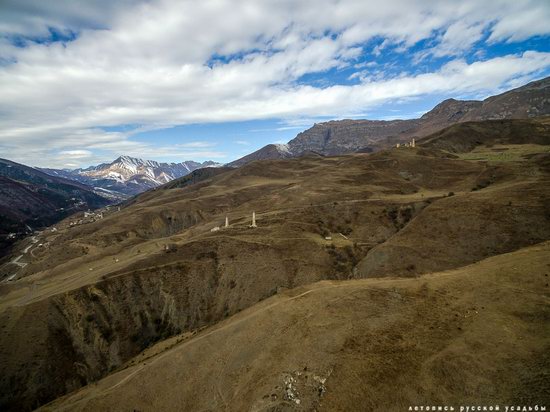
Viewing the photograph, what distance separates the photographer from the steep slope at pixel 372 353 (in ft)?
76.1

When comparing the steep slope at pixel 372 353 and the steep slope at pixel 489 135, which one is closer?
the steep slope at pixel 372 353

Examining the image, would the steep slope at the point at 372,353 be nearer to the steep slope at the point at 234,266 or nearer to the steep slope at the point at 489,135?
the steep slope at the point at 234,266

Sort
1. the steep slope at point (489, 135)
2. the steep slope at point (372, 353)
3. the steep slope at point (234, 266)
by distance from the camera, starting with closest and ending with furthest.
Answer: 1. the steep slope at point (372, 353)
2. the steep slope at point (234, 266)
3. the steep slope at point (489, 135)

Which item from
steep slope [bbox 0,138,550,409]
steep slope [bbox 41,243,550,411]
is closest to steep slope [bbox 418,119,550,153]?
steep slope [bbox 0,138,550,409]

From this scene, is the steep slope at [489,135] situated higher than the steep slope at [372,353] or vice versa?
the steep slope at [489,135]

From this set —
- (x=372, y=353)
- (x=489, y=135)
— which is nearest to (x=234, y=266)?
(x=372, y=353)

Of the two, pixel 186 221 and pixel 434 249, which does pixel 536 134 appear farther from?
pixel 186 221

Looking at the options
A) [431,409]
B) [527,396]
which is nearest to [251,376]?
[431,409]

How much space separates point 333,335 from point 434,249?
4087 cm

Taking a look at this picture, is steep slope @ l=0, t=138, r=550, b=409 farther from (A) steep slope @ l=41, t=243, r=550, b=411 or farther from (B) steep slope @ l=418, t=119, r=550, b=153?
(B) steep slope @ l=418, t=119, r=550, b=153

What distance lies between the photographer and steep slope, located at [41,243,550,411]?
23.2m

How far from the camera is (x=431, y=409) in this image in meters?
21.8

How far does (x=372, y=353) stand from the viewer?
90.1ft

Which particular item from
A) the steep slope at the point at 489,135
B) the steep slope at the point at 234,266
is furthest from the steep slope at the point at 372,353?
the steep slope at the point at 489,135
